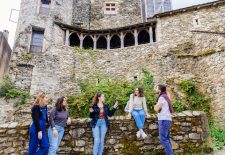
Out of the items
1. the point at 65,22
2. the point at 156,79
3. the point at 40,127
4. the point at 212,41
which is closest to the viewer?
the point at 40,127

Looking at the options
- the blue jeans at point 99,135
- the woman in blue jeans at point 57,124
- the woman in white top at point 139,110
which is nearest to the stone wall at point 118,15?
the woman in white top at point 139,110

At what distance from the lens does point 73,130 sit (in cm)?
514

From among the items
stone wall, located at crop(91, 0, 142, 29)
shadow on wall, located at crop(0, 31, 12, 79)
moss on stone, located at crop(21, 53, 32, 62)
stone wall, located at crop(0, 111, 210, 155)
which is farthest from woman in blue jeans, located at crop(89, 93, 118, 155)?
stone wall, located at crop(91, 0, 142, 29)

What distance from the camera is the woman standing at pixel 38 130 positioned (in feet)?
13.5

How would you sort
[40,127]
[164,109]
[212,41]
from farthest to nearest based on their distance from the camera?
1. [212,41]
2. [164,109]
3. [40,127]

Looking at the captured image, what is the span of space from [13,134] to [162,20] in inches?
537

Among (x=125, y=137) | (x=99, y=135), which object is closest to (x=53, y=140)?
(x=99, y=135)

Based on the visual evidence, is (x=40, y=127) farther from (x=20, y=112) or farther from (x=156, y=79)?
(x=156, y=79)

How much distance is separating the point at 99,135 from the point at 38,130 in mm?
1293

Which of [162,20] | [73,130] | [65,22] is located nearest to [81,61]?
[65,22]

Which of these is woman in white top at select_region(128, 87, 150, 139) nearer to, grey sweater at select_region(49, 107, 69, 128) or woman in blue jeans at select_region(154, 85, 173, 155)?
woman in blue jeans at select_region(154, 85, 173, 155)

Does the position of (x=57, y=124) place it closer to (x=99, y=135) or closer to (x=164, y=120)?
(x=99, y=135)

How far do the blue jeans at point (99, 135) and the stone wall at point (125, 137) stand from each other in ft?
1.27

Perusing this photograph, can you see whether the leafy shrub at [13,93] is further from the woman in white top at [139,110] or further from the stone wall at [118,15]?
the woman in white top at [139,110]
